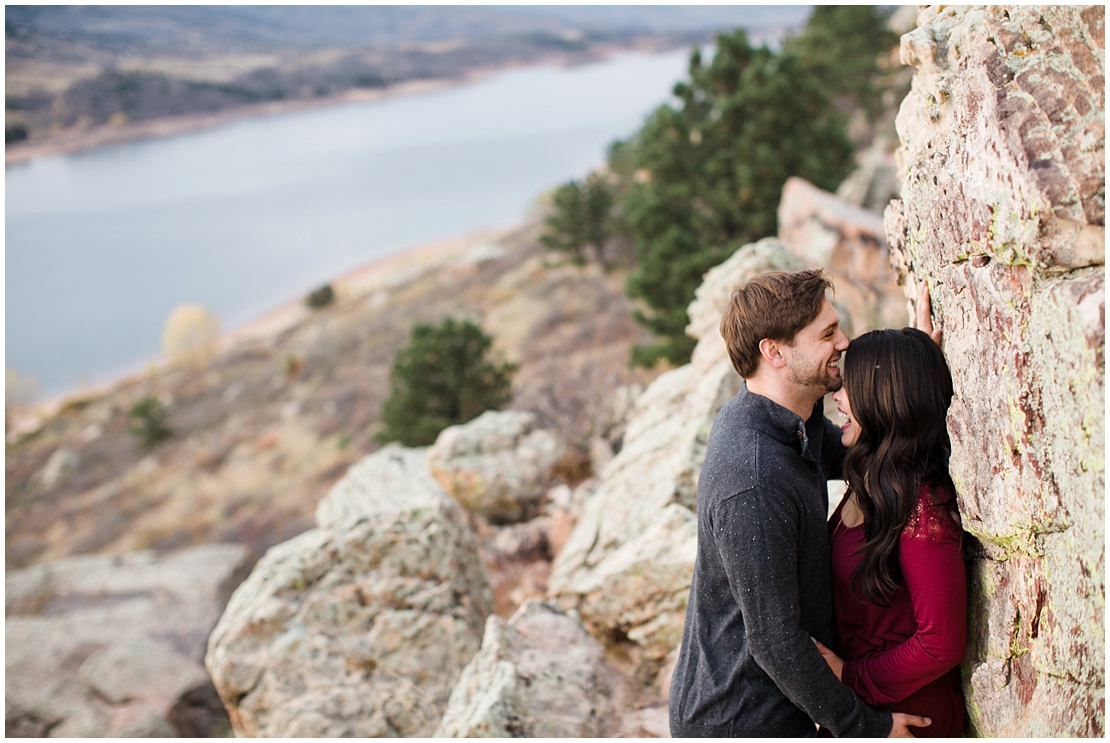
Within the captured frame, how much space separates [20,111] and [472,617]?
32.3m

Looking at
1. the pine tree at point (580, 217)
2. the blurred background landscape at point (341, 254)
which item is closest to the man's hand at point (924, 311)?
the blurred background landscape at point (341, 254)

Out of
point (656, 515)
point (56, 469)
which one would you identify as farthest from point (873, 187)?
point (56, 469)

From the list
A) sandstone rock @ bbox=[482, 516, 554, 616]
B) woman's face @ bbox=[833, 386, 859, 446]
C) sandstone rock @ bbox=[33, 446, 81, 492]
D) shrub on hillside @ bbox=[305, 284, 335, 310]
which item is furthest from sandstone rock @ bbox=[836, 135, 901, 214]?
shrub on hillside @ bbox=[305, 284, 335, 310]

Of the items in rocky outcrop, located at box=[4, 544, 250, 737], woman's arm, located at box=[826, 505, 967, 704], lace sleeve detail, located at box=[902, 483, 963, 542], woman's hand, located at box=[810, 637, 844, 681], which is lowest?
rocky outcrop, located at box=[4, 544, 250, 737]

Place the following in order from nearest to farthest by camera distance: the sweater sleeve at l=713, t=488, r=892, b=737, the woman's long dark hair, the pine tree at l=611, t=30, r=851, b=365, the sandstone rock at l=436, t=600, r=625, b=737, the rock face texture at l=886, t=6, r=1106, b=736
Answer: the rock face texture at l=886, t=6, r=1106, b=736
the sweater sleeve at l=713, t=488, r=892, b=737
the woman's long dark hair
the sandstone rock at l=436, t=600, r=625, b=737
the pine tree at l=611, t=30, r=851, b=365

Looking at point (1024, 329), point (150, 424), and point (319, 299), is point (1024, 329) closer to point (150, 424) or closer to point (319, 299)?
point (150, 424)

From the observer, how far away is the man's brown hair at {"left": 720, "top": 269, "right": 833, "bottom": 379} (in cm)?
269

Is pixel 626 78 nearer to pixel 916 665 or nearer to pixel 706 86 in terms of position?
Answer: pixel 706 86

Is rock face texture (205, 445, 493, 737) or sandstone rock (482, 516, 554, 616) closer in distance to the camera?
rock face texture (205, 445, 493, 737)

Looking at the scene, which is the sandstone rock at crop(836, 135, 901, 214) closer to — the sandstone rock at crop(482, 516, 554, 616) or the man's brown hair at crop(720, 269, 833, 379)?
the sandstone rock at crop(482, 516, 554, 616)

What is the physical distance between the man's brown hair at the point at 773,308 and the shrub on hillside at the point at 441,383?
11.1 m

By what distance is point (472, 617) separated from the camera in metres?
5.51

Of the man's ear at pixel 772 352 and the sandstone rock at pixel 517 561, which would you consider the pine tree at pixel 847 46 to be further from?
the man's ear at pixel 772 352

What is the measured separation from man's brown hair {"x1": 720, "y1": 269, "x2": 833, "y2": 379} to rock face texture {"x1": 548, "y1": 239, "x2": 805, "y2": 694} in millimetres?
2237
